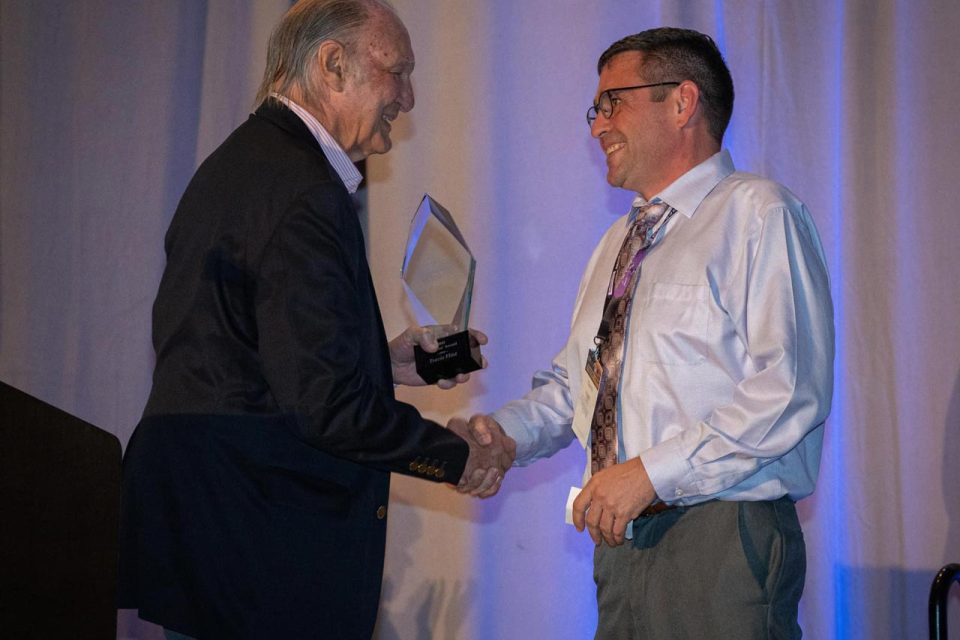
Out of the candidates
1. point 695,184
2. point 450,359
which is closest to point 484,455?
point 450,359

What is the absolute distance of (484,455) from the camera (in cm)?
250

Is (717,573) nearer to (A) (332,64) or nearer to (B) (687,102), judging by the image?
(B) (687,102)

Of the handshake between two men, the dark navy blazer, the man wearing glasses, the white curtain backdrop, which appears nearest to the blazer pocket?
the dark navy blazer

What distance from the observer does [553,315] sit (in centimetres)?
373

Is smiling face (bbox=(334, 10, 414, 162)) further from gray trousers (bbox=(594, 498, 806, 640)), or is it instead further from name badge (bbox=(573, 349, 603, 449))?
gray trousers (bbox=(594, 498, 806, 640))

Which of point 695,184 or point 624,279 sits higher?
point 695,184

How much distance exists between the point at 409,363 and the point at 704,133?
0.96 metres

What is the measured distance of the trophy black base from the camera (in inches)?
100

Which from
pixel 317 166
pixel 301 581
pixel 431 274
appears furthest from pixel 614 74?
pixel 301 581

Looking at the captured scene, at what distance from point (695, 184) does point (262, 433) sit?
110cm

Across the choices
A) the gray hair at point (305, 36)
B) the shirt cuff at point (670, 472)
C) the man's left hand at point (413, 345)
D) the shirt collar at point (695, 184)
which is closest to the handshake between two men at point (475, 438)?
the man's left hand at point (413, 345)

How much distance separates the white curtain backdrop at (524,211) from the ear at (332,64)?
61.5 inches

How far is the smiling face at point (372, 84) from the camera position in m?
2.31

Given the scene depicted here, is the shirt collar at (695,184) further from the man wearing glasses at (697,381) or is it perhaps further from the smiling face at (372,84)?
the smiling face at (372,84)
